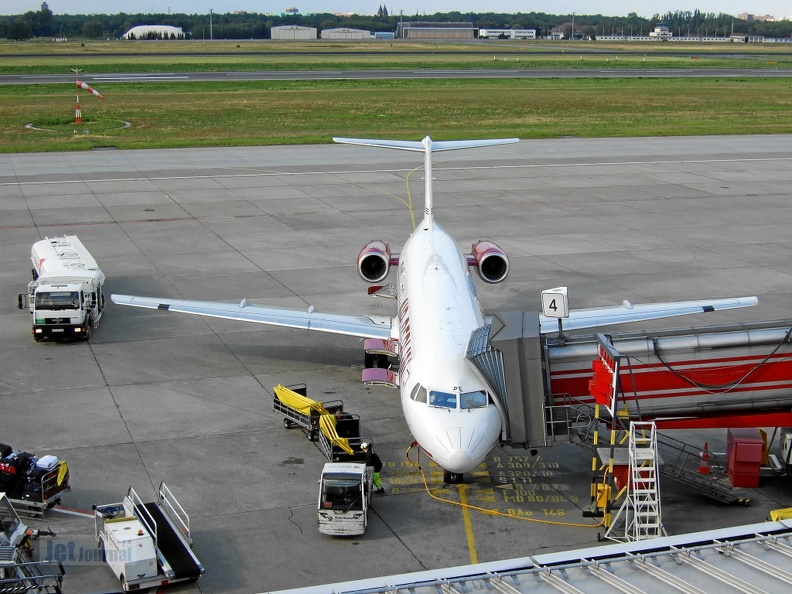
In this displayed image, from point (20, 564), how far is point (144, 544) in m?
1.93

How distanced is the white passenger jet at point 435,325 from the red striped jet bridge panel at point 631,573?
640cm

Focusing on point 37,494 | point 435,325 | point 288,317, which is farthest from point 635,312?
point 37,494

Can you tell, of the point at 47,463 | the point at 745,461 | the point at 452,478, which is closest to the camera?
the point at 47,463

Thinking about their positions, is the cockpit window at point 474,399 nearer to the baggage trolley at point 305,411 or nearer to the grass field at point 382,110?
the baggage trolley at point 305,411

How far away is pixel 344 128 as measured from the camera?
7819 centimetres

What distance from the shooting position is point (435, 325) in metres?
22.1

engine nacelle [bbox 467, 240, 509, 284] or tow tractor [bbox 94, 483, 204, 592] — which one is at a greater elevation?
engine nacelle [bbox 467, 240, 509, 284]

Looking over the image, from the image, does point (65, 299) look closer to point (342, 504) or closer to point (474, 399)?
point (342, 504)

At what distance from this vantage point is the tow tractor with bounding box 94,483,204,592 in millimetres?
16516

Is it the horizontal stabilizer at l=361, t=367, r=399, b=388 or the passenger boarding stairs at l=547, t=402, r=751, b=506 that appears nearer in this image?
the passenger boarding stairs at l=547, t=402, r=751, b=506

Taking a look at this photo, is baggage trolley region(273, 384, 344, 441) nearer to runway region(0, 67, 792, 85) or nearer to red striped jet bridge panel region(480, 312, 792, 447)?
red striped jet bridge panel region(480, 312, 792, 447)

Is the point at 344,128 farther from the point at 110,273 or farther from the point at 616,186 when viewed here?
the point at 110,273

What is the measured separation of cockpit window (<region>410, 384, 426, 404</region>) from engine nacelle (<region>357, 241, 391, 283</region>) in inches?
349

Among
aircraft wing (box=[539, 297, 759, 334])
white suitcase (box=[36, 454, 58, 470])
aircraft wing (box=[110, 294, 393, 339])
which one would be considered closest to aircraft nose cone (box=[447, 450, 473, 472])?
white suitcase (box=[36, 454, 58, 470])
